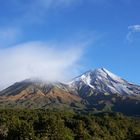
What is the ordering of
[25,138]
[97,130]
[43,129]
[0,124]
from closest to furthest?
[25,138]
[43,129]
[0,124]
[97,130]

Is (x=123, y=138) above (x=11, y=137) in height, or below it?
above

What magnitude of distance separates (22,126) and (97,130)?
144 feet

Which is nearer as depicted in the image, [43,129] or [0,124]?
[43,129]

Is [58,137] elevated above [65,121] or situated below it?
below

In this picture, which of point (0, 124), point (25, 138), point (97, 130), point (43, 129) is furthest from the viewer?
point (97, 130)

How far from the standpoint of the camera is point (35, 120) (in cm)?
18325

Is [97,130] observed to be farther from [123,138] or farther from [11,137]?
[11,137]

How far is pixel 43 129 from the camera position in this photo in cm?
16438

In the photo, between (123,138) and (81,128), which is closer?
(81,128)

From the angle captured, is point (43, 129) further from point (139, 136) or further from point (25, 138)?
point (139, 136)

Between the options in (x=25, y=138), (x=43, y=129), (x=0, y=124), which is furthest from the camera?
(x=0, y=124)

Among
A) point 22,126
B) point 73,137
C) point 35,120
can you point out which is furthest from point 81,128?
point 22,126

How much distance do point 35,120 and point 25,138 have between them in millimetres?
33105

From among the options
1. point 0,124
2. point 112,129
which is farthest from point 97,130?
point 0,124
